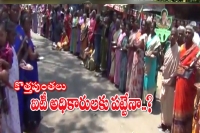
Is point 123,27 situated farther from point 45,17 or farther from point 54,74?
point 45,17

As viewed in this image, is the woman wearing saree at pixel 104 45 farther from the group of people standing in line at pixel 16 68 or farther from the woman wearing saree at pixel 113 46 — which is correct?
the group of people standing in line at pixel 16 68

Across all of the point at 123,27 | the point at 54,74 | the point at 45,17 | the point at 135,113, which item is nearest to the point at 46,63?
the point at 54,74

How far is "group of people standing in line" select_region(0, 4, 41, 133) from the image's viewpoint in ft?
9.20

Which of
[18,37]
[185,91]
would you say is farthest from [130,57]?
[18,37]

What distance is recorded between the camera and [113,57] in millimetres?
5410

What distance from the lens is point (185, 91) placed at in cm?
332

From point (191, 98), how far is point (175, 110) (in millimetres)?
234

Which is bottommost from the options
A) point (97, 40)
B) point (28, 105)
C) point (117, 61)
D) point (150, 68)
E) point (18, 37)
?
point (28, 105)

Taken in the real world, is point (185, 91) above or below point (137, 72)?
above

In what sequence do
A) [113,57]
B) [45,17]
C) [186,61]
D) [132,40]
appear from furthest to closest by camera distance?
[45,17], [113,57], [132,40], [186,61]

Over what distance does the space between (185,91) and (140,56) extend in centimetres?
125

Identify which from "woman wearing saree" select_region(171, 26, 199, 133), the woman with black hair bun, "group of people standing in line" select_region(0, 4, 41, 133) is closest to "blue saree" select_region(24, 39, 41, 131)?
"group of people standing in line" select_region(0, 4, 41, 133)

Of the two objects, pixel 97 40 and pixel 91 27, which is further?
pixel 91 27

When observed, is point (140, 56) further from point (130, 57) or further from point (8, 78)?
point (8, 78)
